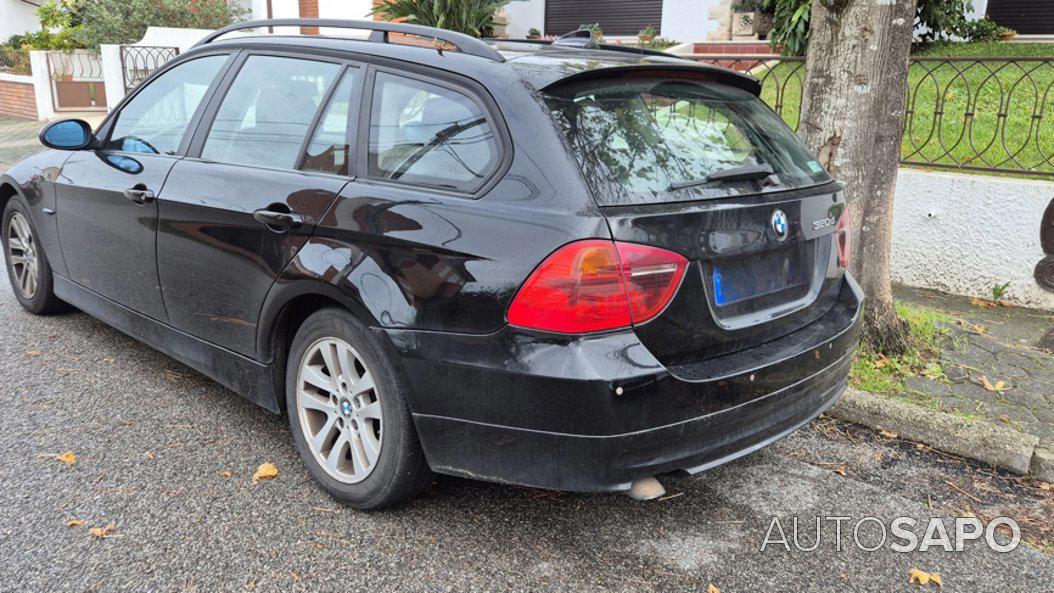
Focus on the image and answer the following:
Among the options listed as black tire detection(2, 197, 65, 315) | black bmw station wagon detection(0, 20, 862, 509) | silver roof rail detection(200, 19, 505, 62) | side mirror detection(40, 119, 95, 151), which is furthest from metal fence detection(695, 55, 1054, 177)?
black tire detection(2, 197, 65, 315)

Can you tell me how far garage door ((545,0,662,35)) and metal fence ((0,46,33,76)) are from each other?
12.1 metres

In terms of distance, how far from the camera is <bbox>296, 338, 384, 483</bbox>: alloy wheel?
293cm

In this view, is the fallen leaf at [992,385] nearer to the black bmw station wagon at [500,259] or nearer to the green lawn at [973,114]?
the black bmw station wagon at [500,259]

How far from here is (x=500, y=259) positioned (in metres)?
2.50

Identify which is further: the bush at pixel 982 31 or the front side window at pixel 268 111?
the bush at pixel 982 31

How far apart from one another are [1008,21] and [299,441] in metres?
14.4

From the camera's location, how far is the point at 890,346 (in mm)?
4590

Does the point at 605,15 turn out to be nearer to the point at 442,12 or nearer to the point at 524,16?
the point at 524,16

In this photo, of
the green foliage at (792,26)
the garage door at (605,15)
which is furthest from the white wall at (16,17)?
the green foliage at (792,26)

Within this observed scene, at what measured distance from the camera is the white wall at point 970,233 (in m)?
5.85

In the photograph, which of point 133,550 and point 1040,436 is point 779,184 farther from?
point 133,550

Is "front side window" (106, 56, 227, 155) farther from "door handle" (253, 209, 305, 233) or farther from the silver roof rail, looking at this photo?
"door handle" (253, 209, 305, 233)

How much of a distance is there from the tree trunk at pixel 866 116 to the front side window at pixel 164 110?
9.98 ft

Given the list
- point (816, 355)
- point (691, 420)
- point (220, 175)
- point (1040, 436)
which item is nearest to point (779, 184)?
point (816, 355)
